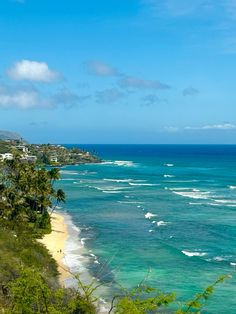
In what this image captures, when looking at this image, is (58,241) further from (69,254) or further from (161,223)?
(161,223)

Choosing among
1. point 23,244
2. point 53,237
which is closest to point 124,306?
point 23,244

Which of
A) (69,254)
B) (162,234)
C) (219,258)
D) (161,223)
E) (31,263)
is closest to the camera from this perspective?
(31,263)

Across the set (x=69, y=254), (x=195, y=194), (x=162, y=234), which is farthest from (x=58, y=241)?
(x=195, y=194)

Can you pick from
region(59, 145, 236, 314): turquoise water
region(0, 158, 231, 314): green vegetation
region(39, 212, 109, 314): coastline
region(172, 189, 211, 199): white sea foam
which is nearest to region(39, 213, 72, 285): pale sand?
region(39, 212, 109, 314): coastline

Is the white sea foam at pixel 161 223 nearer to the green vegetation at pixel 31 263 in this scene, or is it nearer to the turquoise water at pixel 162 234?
the turquoise water at pixel 162 234

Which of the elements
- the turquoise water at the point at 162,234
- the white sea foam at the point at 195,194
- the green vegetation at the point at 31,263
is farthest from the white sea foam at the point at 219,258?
the white sea foam at the point at 195,194

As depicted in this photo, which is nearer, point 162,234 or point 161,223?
point 162,234
